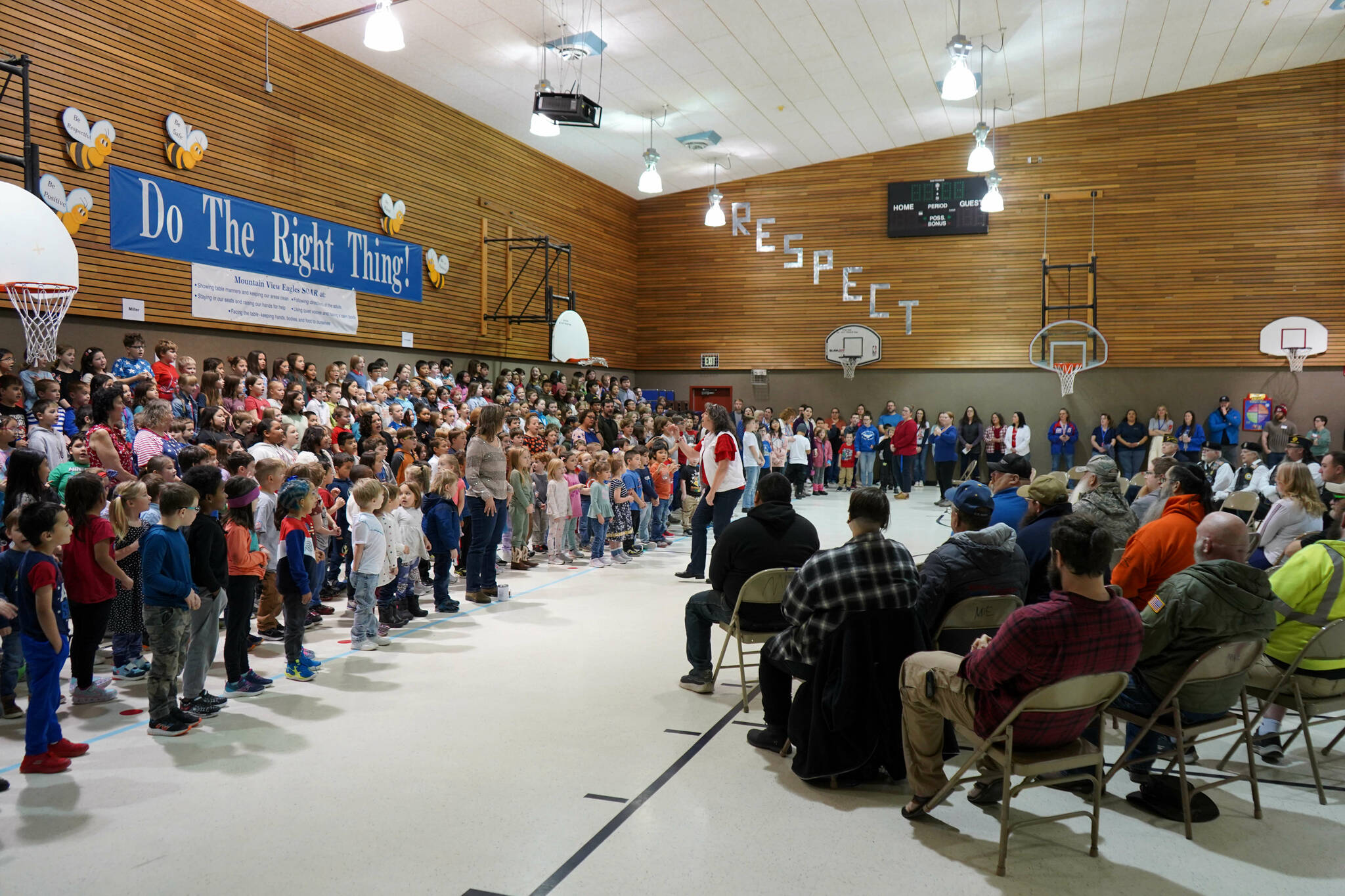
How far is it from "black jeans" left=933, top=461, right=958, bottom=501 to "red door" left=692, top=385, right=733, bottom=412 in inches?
222

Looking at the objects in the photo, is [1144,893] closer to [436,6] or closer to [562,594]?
[562,594]

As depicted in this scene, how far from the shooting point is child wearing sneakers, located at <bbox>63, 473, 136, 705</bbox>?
158 inches

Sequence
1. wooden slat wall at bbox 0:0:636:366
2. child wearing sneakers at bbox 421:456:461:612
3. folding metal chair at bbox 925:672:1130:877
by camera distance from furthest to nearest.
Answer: wooden slat wall at bbox 0:0:636:366 → child wearing sneakers at bbox 421:456:461:612 → folding metal chair at bbox 925:672:1130:877

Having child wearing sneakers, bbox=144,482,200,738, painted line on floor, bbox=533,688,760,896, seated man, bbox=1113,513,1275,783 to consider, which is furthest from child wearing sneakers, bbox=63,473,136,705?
seated man, bbox=1113,513,1275,783

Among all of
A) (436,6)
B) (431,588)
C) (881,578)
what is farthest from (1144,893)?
(436,6)

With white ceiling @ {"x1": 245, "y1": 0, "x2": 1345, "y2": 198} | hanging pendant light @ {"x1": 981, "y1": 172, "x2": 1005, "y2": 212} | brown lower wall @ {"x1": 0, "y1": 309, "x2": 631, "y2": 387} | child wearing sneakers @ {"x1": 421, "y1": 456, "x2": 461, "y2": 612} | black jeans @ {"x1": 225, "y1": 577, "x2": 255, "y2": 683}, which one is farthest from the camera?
hanging pendant light @ {"x1": 981, "y1": 172, "x2": 1005, "y2": 212}

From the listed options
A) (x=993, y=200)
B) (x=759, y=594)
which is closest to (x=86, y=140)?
(x=759, y=594)

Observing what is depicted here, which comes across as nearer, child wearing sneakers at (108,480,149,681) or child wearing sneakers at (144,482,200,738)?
child wearing sneakers at (144,482,200,738)

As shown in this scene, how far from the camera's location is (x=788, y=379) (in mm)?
19141

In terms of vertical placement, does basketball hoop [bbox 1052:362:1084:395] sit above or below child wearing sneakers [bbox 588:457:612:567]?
above

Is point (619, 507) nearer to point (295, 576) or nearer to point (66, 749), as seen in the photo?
point (295, 576)

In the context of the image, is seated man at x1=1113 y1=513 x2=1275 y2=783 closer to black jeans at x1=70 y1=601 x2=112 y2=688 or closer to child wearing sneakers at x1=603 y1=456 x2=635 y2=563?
black jeans at x1=70 y1=601 x2=112 y2=688

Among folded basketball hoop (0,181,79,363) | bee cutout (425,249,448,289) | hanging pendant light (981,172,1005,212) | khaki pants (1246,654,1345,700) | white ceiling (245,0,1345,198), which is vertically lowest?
khaki pants (1246,654,1345,700)

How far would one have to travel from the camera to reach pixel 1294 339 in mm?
15695
